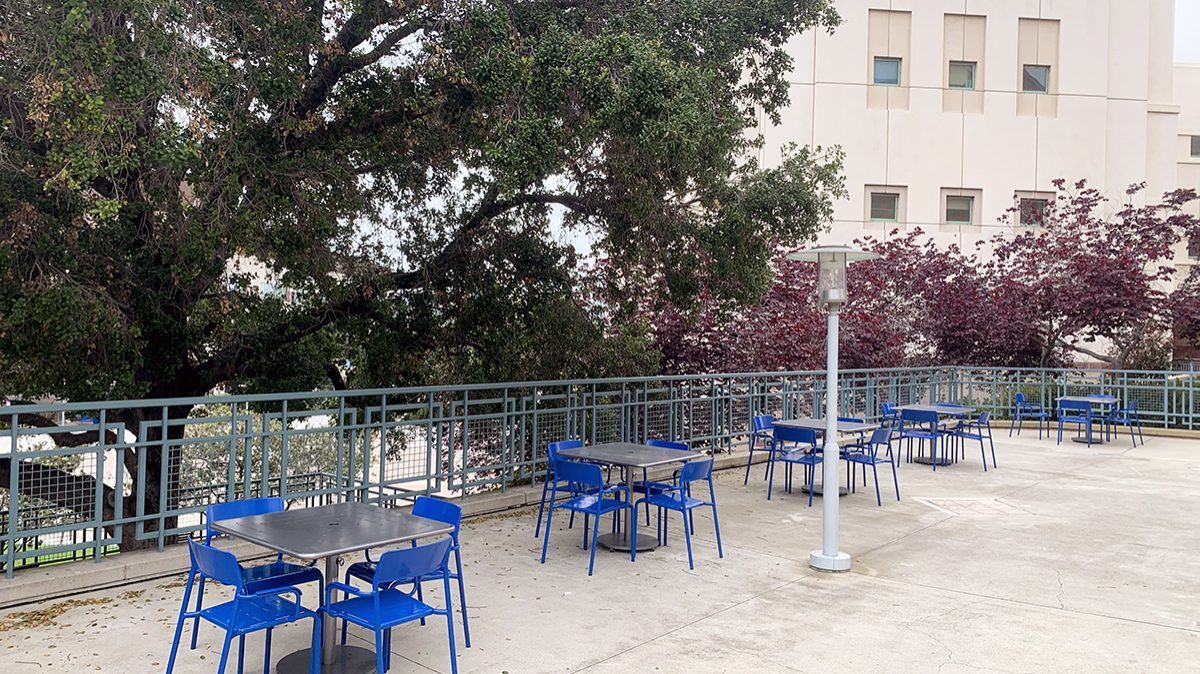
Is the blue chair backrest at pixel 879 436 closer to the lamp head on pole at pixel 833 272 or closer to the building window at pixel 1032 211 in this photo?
the lamp head on pole at pixel 833 272

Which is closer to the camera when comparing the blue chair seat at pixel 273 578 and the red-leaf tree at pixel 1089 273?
the blue chair seat at pixel 273 578

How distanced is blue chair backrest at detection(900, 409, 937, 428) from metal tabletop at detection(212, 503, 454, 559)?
8.88 metres

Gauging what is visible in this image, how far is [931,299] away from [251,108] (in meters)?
16.7

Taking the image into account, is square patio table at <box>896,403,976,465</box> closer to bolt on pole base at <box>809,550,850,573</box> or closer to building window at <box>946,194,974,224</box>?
bolt on pole base at <box>809,550,850,573</box>

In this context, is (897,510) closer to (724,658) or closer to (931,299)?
(724,658)

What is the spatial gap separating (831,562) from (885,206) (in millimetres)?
20802

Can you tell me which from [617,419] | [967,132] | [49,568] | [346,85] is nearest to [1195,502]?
[617,419]

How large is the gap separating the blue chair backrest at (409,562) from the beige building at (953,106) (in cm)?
2254

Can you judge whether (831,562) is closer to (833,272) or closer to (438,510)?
(833,272)

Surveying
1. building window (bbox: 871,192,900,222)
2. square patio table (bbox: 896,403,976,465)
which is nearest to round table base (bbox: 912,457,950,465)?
square patio table (bbox: 896,403,976,465)

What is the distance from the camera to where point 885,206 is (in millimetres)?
25203

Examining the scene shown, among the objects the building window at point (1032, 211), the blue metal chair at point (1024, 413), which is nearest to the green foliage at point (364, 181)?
the blue metal chair at point (1024, 413)

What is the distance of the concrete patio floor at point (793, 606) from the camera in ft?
14.9

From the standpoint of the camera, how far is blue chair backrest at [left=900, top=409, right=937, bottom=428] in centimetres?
1157
